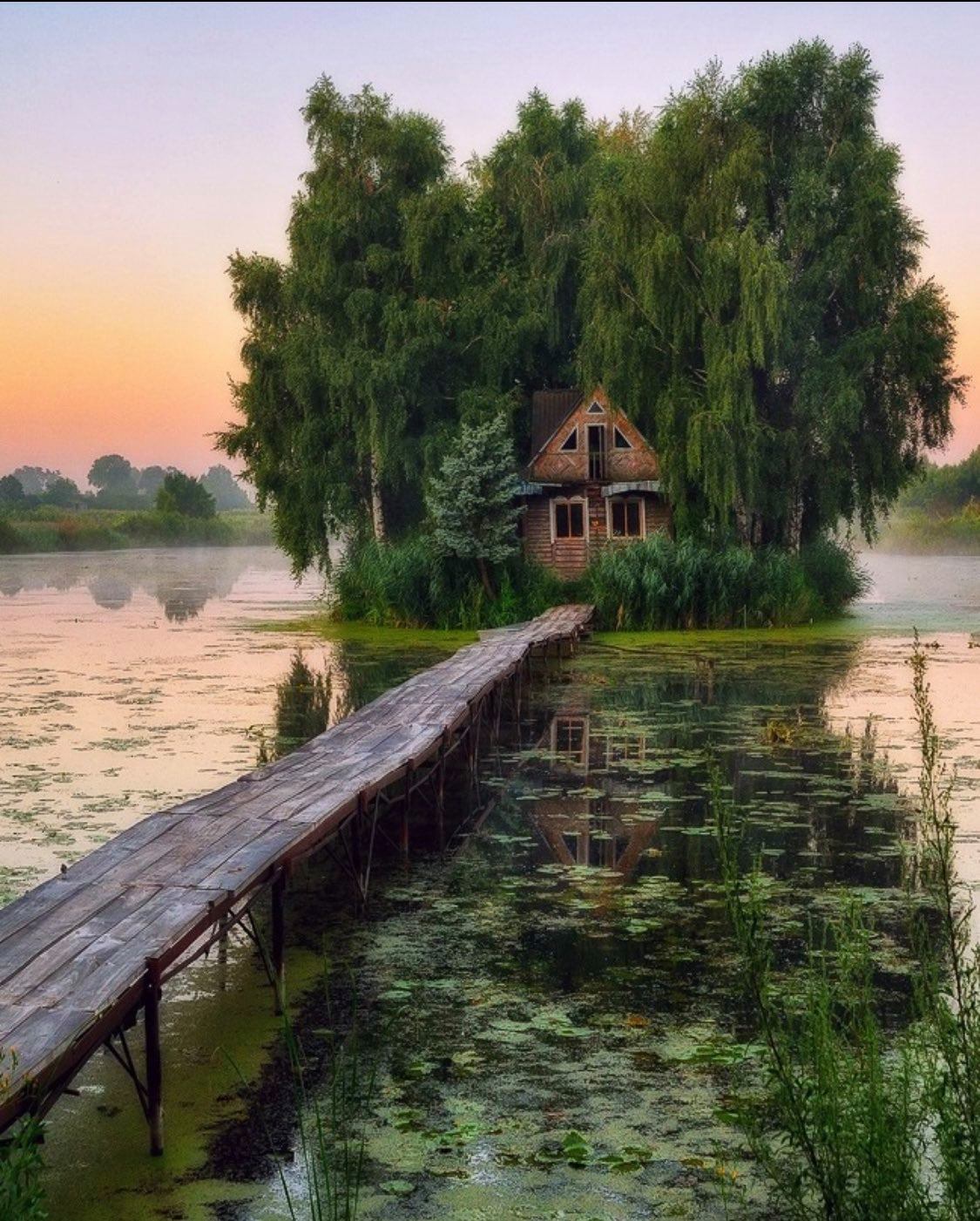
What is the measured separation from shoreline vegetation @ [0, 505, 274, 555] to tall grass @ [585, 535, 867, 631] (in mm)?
56179

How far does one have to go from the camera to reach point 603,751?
14.0m

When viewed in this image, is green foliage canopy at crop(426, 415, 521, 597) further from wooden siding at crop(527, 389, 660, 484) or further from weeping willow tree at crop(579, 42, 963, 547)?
wooden siding at crop(527, 389, 660, 484)

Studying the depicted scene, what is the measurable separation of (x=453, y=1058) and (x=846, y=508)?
27.7 meters

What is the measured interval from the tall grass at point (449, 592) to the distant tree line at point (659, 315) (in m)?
3.03

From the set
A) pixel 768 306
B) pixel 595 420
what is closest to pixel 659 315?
pixel 768 306

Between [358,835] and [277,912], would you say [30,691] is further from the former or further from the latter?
[277,912]

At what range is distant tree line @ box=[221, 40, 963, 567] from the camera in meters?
30.2

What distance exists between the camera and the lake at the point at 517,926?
5.10 meters

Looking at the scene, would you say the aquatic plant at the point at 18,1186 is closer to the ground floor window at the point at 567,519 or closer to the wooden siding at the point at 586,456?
the wooden siding at the point at 586,456

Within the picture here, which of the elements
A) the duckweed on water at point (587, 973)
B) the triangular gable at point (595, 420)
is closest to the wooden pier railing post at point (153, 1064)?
the duckweed on water at point (587, 973)

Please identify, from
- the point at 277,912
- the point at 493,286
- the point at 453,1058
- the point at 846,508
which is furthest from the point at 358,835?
the point at 493,286

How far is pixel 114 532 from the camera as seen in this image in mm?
94562

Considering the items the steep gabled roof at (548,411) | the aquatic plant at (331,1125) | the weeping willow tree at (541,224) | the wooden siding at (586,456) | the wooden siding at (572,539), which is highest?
the weeping willow tree at (541,224)

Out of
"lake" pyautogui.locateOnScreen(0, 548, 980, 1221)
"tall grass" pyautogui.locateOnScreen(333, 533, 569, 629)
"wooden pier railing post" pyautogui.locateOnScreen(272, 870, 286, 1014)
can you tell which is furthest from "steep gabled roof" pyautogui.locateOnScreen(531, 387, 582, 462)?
"wooden pier railing post" pyautogui.locateOnScreen(272, 870, 286, 1014)
